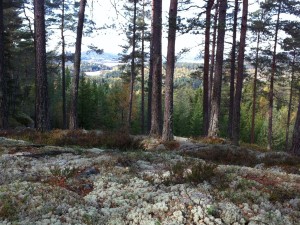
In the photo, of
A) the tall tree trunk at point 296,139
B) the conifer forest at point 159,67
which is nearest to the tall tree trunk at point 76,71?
the conifer forest at point 159,67

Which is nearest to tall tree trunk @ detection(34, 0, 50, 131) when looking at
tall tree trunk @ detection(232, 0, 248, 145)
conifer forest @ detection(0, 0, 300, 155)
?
conifer forest @ detection(0, 0, 300, 155)

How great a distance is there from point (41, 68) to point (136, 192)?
9273 millimetres

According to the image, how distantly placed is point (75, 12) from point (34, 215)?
2884cm

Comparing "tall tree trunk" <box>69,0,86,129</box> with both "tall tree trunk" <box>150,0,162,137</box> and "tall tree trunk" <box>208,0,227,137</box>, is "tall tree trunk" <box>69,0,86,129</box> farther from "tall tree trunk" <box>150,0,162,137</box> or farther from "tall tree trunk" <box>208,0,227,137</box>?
"tall tree trunk" <box>208,0,227,137</box>

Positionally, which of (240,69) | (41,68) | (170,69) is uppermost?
(240,69)

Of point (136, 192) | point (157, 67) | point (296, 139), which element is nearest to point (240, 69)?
point (157, 67)

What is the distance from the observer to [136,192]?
4.62 m

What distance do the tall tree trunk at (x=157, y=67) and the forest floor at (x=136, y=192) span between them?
7444 millimetres

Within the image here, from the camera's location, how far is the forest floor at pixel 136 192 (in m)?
3.92

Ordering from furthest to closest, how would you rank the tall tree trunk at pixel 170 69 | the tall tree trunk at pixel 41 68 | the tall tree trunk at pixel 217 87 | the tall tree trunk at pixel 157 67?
the tall tree trunk at pixel 217 87
the tall tree trunk at pixel 157 67
the tall tree trunk at pixel 170 69
the tall tree trunk at pixel 41 68

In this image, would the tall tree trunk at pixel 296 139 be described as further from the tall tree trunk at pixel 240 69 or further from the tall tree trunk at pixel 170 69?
the tall tree trunk at pixel 240 69

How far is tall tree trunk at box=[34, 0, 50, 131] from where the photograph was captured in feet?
38.1

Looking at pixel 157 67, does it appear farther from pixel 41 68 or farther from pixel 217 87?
pixel 41 68

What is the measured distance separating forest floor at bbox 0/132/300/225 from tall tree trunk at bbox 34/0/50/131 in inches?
236
